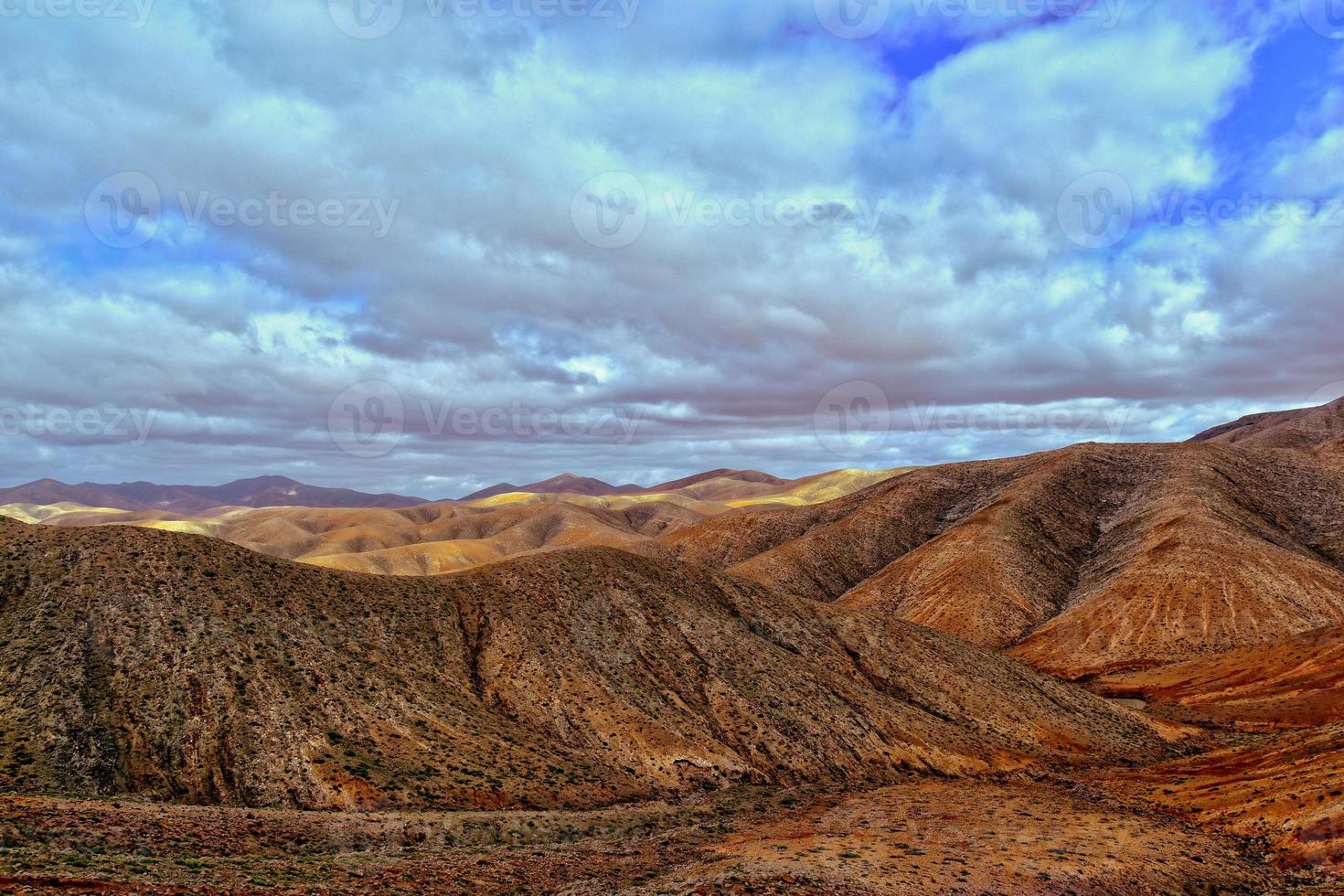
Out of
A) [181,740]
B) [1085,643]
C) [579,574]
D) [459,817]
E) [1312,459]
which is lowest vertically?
[1085,643]

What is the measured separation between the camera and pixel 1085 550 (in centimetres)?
10662

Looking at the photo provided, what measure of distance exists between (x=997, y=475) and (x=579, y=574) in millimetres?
101380

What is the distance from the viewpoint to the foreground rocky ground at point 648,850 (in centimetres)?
1958

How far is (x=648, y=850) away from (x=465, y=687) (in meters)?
18.3

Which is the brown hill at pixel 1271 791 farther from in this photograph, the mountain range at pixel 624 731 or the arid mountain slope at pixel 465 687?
the arid mountain slope at pixel 465 687

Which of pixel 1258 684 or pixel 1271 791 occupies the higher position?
pixel 1271 791

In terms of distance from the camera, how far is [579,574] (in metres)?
55.1

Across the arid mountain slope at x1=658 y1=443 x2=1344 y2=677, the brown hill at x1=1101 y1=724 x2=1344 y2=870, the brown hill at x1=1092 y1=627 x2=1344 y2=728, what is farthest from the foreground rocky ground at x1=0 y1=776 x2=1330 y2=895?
the arid mountain slope at x1=658 y1=443 x2=1344 y2=677

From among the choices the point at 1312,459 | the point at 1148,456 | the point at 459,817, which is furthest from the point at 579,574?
the point at 1312,459

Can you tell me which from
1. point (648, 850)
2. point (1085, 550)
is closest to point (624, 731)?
point (648, 850)

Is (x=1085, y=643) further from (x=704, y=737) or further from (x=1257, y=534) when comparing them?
(x=704, y=737)

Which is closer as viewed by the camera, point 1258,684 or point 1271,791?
point 1271,791

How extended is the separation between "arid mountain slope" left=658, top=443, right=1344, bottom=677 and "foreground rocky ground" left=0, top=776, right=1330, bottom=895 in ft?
138

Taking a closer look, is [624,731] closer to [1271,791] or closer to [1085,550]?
[1271,791]
